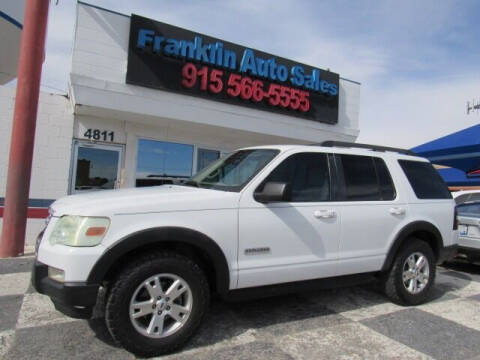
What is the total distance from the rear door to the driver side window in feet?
0.62

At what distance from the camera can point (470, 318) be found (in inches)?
169

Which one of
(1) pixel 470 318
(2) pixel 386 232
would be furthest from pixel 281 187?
(1) pixel 470 318

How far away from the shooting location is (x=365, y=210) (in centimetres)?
421

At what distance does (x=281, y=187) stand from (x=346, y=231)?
1140 millimetres

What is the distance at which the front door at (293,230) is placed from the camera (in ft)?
11.4

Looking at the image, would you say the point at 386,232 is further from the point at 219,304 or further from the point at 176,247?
the point at 176,247

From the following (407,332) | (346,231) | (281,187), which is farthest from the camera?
(346,231)

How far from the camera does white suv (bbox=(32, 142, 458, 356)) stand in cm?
291

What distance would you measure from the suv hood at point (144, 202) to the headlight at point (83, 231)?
0.05m

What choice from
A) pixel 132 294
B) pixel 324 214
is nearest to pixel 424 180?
pixel 324 214

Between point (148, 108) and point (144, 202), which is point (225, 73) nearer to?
point (148, 108)

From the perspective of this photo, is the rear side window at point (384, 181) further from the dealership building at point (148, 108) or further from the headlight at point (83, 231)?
the dealership building at point (148, 108)

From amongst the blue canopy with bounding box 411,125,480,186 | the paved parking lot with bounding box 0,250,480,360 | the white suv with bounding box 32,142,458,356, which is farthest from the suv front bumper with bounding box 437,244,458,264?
the blue canopy with bounding box 411,125,480,186

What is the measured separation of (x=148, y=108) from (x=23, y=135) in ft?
8.25
